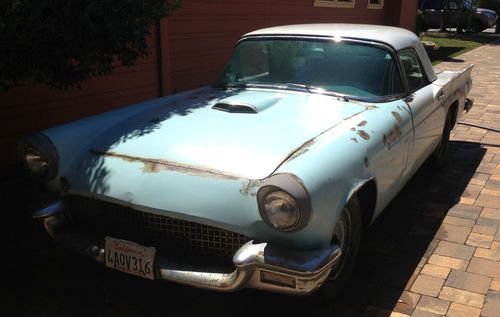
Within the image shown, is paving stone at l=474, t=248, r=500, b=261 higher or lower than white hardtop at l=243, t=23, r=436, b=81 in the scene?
lower

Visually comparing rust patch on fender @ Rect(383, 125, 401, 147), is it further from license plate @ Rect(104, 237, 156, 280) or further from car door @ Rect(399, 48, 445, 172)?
license plate @ Rect(104, 237, 156, 280)

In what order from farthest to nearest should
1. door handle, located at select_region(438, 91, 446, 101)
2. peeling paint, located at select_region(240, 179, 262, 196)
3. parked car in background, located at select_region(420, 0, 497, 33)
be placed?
1. parked car in background, located at select_region(420, 0, 497, 33)
2. door handle, located at select_region(438, 91, 446, 101)
3. peeling paint, located at select_region(240, 179, 262, 196)

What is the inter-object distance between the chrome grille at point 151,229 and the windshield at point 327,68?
155 centimetres

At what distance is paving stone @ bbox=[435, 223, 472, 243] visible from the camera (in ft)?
12.0

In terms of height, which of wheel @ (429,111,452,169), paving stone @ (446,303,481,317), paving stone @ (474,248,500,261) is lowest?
paving stone @ (474,248,500,261)

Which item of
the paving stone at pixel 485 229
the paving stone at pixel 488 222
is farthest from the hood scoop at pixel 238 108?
the paving stone at pixel 488 222

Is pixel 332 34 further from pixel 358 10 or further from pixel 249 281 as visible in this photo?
pixel 358 10

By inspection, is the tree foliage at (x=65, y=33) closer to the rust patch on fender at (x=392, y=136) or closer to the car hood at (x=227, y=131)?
the car hood at (x=227, y=131)

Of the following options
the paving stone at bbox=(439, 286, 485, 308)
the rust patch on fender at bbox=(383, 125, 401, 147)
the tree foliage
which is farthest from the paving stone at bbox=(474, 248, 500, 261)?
the tree foliage

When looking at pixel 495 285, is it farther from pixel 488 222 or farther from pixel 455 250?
pixel 488 222

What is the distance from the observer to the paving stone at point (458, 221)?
12.8 feet

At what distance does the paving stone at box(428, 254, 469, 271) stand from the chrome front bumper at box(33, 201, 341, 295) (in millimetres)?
1207

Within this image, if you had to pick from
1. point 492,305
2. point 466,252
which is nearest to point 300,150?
point 492,305

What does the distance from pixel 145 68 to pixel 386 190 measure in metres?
3.82
